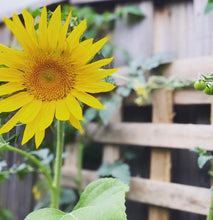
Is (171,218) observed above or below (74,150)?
below

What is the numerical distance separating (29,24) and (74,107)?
20cm

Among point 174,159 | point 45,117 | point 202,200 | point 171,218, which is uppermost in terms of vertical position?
point 45,117

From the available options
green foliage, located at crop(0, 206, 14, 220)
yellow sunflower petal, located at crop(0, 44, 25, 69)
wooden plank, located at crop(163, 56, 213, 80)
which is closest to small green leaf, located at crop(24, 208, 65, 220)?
yellow sunflower petal, located at crop(0, 44, 25, 69)

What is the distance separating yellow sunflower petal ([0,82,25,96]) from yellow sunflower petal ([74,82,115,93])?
13 centimetres

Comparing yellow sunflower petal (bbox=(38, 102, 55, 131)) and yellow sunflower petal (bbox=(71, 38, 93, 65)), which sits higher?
yellow sunflower petal (bbox=(71, 38, 93, 65))

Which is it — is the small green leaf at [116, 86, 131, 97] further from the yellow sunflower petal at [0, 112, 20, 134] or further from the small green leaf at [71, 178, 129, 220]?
the yellow sunflower petal at [0, 112, 20, 134]

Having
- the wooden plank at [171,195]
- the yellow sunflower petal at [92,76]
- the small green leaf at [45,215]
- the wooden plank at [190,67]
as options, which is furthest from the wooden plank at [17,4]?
the wooden plank at [171,195]

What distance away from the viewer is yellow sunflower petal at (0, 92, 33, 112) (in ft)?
2.49

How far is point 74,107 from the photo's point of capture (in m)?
0.74

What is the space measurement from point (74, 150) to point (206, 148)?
26.5 inches

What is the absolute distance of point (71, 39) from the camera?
73 cm

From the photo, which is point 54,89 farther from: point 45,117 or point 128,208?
point 128,208

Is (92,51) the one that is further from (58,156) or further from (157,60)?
(157,60)

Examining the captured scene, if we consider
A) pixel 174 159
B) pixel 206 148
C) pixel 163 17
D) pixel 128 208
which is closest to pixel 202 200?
pixel 206 148
